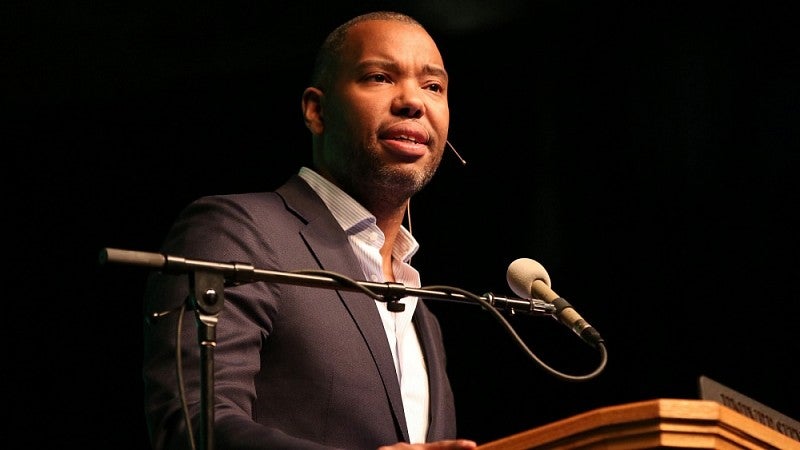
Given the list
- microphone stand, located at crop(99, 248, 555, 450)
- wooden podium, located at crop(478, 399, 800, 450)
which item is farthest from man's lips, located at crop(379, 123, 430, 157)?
wooden podium, located at crop(478, 399, 800, 450)

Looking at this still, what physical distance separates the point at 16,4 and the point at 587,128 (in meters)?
2.10

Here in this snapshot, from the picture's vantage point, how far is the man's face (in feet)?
8.79

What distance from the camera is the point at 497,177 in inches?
163

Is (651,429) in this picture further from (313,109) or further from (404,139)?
(313,109)

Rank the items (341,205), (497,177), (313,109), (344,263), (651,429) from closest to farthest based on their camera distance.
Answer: (651,429)
(344,263)
(341,205)
(313,109)
(497,177)

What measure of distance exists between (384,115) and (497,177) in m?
1.52

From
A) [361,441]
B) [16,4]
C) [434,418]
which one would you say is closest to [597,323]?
[434,418]

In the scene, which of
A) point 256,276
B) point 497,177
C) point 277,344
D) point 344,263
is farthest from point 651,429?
point 497,177

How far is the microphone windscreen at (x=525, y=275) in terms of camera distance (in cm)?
210

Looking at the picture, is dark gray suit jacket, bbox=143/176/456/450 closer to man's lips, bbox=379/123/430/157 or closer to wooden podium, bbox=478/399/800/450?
man's lips, bbox=379/123/430/157

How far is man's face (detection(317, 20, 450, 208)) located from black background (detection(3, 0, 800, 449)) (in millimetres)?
1262

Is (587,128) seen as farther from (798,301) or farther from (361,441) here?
(361,441)

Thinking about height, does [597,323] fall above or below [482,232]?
below

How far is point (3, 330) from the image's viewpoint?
12.7 ft
